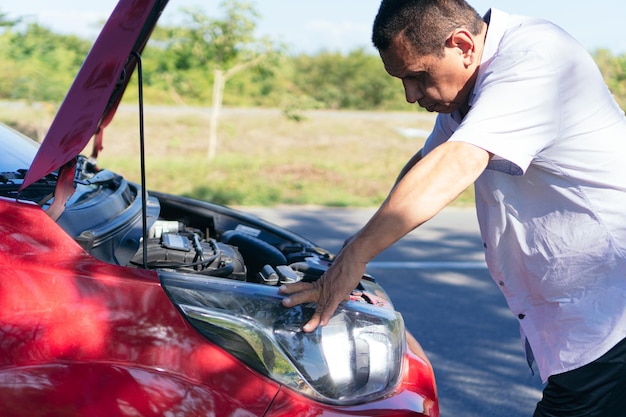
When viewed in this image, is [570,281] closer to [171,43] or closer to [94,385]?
[94,385]

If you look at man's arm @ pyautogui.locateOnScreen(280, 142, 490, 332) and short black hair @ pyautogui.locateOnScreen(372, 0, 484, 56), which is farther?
short black hair @ pyautogui.locateOnScreen(372, 0, 484, 56)

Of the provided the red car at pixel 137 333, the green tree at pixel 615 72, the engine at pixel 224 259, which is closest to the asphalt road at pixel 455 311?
the engine at pixel 224 259

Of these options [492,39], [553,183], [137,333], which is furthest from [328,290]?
[492,39]

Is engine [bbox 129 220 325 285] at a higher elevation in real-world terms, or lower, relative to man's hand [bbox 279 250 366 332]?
lower

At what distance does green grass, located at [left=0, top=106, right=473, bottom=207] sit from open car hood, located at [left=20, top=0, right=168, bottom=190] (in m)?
7.75

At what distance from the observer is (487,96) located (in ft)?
6.75

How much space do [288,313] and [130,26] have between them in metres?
0.84

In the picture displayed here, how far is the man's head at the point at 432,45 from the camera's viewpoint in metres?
2.14

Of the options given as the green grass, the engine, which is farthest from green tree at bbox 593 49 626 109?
the engine

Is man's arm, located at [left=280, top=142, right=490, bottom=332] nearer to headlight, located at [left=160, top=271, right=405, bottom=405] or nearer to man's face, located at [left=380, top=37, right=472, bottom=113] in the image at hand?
headlight, located at [left=160, top=271, right=405, bottom=405]

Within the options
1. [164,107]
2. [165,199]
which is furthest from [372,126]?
[165,199]

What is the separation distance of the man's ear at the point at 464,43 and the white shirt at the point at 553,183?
4 cm

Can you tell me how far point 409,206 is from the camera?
2002 mm

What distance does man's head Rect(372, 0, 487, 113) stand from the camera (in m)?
2.14
